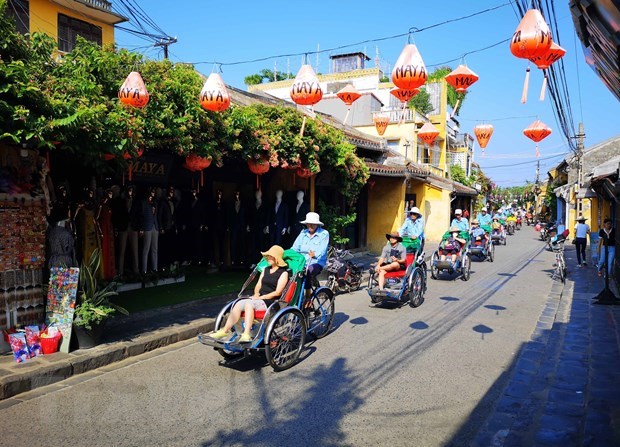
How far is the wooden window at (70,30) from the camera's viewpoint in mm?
19906

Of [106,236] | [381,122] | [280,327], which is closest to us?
[280,327]

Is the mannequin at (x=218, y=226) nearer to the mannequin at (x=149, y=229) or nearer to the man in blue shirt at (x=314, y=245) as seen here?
the mannequin at (x=149, y=229)

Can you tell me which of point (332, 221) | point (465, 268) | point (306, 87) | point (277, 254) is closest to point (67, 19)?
point (332, 221)

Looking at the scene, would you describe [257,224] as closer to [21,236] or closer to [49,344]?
[21,236]

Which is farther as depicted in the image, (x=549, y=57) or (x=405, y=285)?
(x=405, y=285)

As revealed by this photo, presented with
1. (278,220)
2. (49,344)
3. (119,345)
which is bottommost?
(119,345)

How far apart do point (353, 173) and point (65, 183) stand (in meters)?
6.71

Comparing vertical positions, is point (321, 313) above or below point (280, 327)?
below

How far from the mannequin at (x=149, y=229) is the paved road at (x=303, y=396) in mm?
3613

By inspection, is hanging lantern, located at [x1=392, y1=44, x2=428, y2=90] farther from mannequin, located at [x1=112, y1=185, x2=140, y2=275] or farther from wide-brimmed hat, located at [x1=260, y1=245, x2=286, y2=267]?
mannequin, located at [x1=112, y1=185, x2=140, y2=275]

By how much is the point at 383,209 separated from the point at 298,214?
24.6 feet

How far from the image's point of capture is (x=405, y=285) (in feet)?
30.8

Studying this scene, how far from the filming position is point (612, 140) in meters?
27.0

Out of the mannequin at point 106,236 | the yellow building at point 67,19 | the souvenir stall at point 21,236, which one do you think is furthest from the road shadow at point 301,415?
the yellow building at point 67,19
